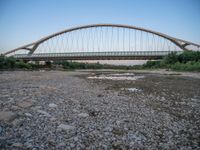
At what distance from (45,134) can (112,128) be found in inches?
57.4

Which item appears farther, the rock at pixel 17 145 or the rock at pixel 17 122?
the rock at pixel 17 122

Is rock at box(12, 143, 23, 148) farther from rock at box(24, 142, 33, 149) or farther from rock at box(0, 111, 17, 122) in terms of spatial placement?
rock at box(0, 111, 17, 122)

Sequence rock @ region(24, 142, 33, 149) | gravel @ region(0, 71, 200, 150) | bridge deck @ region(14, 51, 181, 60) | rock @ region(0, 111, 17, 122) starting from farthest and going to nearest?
bridge deck @ region(14, 51, 181, 60), rock @ region(0, 111, 17, 122), gravel @ region(0, 71, 200, 150), rock @ region(24, 142, 33, 149)

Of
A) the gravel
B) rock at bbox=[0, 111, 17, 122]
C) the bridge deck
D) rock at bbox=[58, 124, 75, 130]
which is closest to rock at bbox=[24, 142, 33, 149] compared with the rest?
the gravel

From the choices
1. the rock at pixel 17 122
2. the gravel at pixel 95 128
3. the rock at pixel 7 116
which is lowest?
the gravel at pixel 95 128

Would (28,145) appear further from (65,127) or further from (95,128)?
(95,128)

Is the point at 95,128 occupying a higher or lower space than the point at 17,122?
lower

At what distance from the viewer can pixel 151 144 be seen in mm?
2971

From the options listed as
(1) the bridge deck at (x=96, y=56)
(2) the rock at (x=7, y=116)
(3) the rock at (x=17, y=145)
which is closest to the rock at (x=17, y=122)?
(2) the rock at (x=7, y=116)

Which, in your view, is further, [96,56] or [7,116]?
[96,56]

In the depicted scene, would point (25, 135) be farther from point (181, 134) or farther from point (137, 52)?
point (137, 52)

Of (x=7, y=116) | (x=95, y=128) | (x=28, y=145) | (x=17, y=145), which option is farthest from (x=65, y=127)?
(x=7, y=116)

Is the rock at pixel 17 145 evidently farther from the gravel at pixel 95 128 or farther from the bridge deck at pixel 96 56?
the bridge deck at pixel 96 56

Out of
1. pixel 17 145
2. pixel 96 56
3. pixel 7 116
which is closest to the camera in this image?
pixel 17 145
